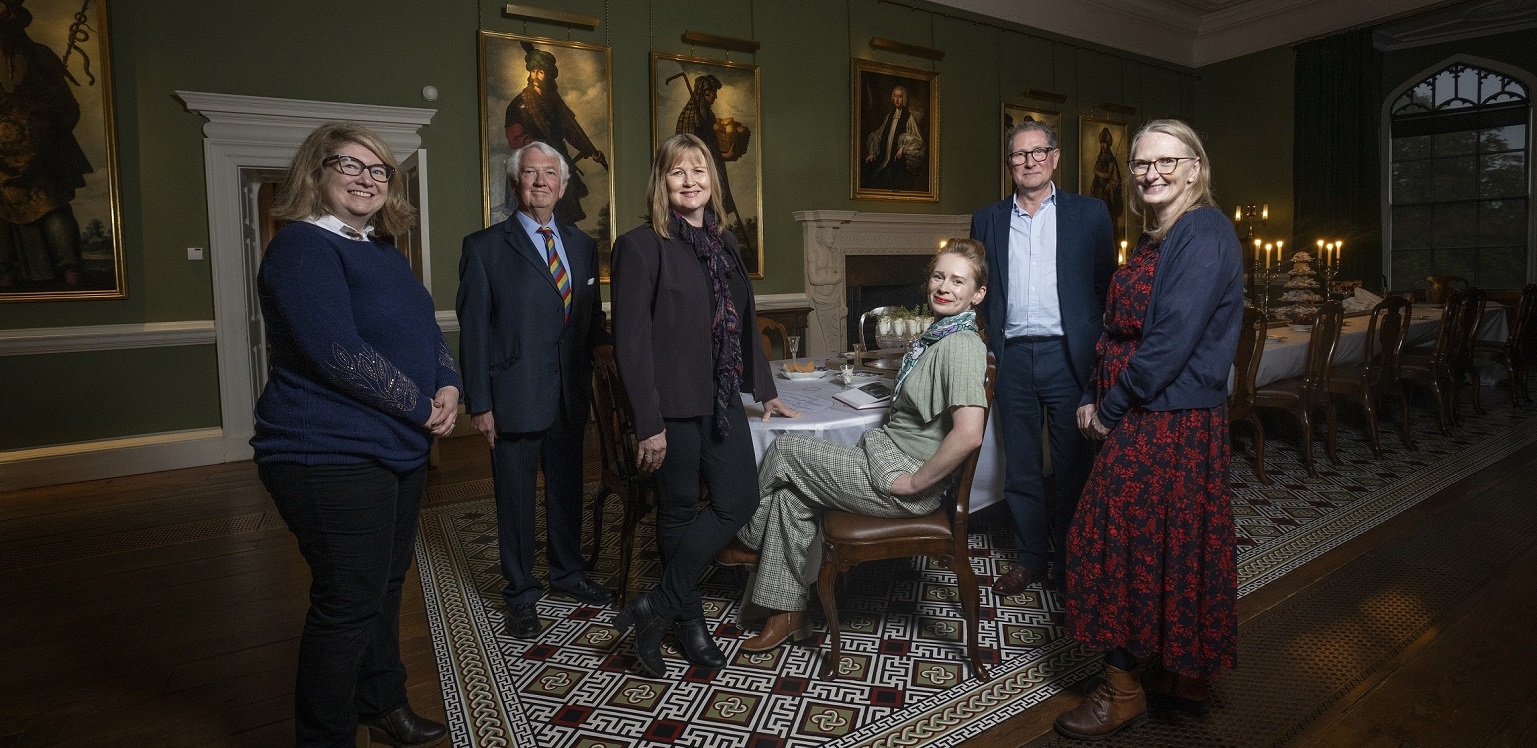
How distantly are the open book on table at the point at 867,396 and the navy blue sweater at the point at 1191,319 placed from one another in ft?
3.39

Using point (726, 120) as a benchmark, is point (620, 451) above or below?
below

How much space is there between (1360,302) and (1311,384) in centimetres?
317

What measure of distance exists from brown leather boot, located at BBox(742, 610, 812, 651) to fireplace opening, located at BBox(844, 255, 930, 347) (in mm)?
5250

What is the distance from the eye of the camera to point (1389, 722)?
2.21 metres

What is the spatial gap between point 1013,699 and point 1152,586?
1.89ft

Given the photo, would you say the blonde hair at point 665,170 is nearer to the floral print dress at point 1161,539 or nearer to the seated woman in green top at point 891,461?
the seated woman in green top at point 891,461

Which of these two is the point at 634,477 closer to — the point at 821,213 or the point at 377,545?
the point at 377,545

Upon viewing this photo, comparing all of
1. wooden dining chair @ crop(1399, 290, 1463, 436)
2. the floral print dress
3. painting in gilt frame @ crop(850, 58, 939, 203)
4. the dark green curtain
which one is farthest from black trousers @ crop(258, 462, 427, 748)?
the dark green curtain

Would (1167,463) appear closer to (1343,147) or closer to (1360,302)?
(1360,302)

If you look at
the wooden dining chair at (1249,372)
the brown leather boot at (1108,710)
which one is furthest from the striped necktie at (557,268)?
the wooden dining chair at (1249,372)

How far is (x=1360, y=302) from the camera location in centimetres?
721

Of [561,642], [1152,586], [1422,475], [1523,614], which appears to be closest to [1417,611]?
[1523,614]

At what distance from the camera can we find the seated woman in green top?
7.79 feet

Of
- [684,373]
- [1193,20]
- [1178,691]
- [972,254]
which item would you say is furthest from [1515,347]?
[684,373]
